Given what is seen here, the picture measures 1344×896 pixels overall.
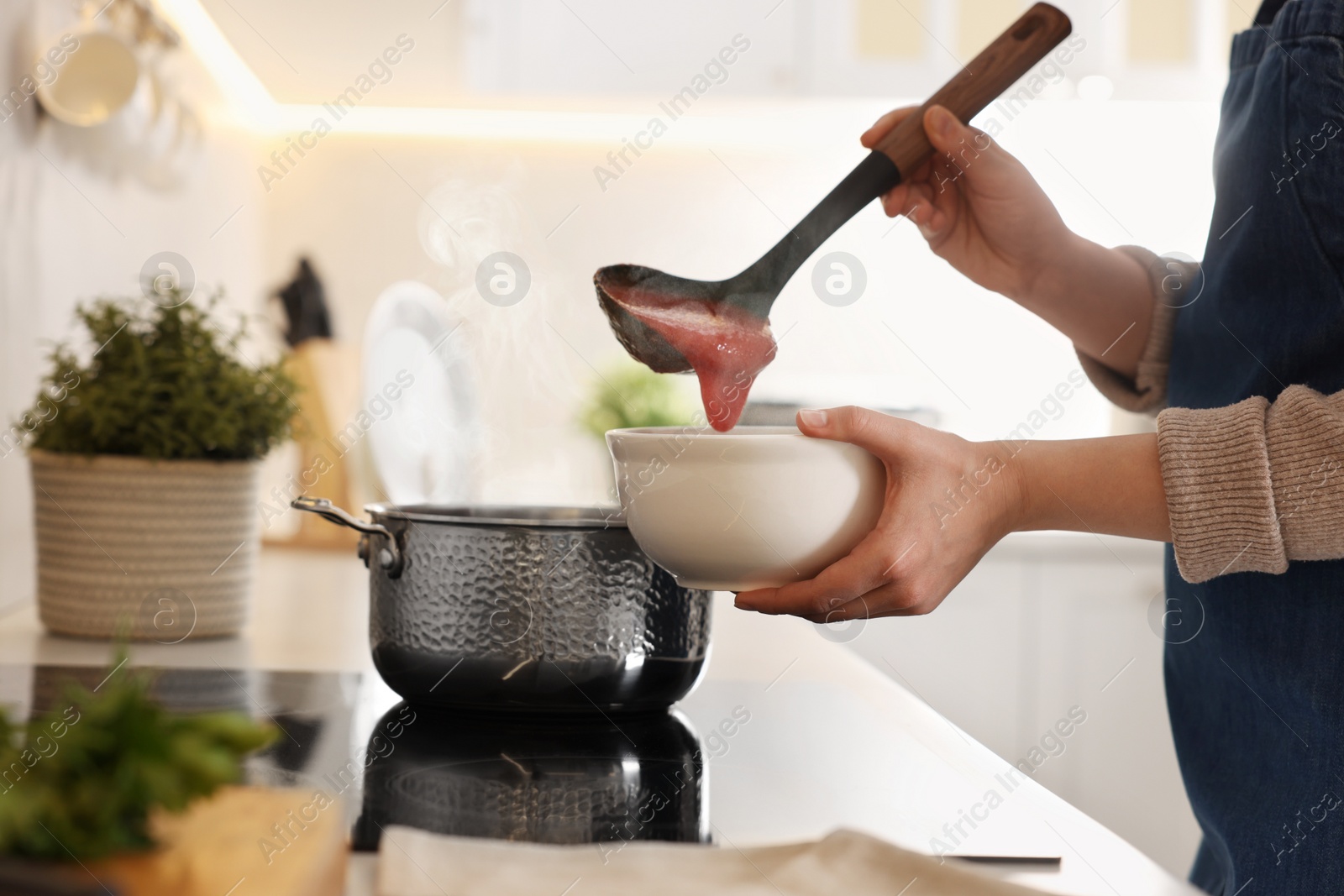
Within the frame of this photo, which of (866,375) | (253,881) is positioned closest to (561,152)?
(866,375)

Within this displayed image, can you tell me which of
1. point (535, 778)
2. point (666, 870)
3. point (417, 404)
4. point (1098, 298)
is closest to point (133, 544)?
point (535, 778)

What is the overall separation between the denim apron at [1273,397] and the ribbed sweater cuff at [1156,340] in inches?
2.5

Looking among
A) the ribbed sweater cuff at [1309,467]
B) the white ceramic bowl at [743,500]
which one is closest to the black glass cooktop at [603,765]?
the white ceramic bowl at [743,500]

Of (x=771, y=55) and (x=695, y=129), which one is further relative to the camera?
(x=695, y=129)

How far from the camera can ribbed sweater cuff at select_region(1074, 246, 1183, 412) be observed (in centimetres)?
86

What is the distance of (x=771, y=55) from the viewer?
7.48 feet

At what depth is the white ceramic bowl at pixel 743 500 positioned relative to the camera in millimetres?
553

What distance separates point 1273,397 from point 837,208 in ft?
0.96

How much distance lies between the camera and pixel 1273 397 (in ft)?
2.32

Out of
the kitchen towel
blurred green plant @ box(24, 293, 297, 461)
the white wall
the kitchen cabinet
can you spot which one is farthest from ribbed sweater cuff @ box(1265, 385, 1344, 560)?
the white wall

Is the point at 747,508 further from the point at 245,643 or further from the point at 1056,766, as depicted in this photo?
the point at 1056,766

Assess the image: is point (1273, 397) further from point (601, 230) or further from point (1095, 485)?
point (601, 230)

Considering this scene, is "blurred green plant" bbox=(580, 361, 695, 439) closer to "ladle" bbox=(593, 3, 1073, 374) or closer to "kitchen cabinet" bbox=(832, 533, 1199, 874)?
"kitchen cabinet" bbox=(832, 533, 1199, 874)

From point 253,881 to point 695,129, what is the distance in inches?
91.9
